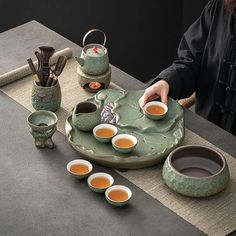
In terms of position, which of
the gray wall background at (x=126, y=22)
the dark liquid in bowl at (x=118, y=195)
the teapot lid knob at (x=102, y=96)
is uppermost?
the dark liquid in bowl at (x=118, y=195)

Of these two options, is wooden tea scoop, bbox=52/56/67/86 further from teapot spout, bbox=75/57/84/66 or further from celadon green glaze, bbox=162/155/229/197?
celadon green glaze, bbox=162/155/229/197

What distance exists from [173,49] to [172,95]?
6.51ft

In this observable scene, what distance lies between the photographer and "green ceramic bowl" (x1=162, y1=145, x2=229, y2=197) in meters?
2.36

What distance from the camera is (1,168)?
255 centimetres

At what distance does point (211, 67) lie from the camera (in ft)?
9.84

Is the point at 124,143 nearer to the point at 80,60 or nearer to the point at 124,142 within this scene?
the point at 124,142

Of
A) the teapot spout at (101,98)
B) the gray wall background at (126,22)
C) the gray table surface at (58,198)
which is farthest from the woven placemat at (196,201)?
the gray wall background at (126,22)

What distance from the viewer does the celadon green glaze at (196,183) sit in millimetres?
2354

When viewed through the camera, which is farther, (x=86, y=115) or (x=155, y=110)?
(x=155, y=110)

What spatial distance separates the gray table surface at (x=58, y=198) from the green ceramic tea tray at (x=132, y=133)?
49 mm

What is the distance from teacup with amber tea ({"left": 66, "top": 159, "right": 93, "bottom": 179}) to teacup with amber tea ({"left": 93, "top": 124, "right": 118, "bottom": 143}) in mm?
101

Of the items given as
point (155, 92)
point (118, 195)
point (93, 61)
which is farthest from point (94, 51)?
point (118, 195)

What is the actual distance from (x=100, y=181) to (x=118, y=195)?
3.6 inches

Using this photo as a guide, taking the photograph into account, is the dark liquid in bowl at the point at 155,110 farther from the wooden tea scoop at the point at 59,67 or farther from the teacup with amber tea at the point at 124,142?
the wooden tea scoop at the point at 59,67
